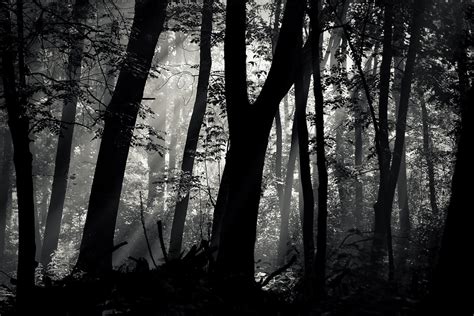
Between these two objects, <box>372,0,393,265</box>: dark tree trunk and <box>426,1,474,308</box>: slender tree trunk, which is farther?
<box>372,0,393,265</box>: dark tree trunk

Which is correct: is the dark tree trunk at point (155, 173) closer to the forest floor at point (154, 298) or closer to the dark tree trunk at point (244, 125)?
the dark tree trunk at point (244, 125)

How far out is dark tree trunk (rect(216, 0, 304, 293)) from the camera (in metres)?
6.73

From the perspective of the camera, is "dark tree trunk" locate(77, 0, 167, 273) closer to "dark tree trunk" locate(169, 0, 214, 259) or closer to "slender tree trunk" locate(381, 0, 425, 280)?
"dark tree trunk" locate(169, 0, 214, 259)

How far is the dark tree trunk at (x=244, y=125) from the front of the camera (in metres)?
6.73

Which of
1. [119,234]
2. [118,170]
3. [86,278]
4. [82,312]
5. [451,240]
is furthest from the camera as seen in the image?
[119,234]

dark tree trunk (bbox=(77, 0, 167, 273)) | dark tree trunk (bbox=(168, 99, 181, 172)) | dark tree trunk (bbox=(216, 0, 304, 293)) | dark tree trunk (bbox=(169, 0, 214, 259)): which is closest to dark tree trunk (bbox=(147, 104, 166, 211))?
dark tree trunk (bbox=(168, 99, 181, 172))

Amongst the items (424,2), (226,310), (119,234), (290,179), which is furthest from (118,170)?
(119,234)

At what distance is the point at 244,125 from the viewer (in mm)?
7047

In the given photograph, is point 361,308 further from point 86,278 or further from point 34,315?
point 34,315

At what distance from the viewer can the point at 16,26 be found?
6.96 m

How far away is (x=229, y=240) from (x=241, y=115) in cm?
180

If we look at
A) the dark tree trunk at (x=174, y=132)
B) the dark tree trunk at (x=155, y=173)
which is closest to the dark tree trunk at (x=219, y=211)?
the dark tree trunk at (x=155, y=173)

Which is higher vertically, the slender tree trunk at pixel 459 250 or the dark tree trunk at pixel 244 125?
the dark tree trunk at pixel 244 125

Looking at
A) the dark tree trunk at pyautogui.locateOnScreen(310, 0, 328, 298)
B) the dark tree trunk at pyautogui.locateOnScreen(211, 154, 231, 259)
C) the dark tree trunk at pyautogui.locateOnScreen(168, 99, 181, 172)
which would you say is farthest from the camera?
the dark tree trunk at pyautogui.locateOnScreen(168, 99, 181, 172)
